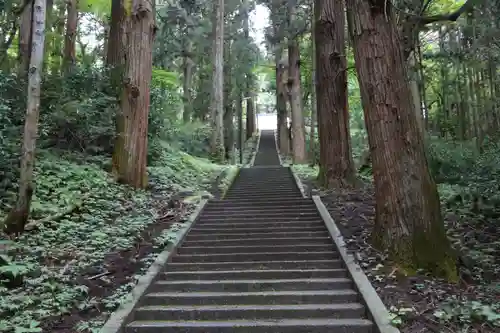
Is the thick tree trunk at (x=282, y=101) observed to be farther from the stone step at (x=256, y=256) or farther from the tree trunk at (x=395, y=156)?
the stone step at (x=256, y=256)

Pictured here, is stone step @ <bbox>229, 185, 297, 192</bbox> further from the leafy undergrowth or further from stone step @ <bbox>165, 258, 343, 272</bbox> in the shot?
stone step @ <bbox>165, 258, 343, 272</bbox>

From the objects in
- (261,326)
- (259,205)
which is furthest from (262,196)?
(261,326)

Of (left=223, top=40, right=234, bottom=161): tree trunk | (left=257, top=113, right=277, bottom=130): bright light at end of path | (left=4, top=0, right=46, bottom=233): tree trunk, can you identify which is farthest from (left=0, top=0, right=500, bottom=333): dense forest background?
(left=257, top=113, right=277, bottom=130): bright light at end of path

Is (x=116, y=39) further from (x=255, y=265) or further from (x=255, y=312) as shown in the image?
(x=255, y=312)

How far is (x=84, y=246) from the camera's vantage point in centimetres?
686

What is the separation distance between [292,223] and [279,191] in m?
4.16

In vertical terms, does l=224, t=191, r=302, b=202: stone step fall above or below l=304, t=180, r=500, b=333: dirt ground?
above

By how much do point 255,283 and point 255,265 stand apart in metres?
0.83

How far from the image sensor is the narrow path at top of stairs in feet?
17.0

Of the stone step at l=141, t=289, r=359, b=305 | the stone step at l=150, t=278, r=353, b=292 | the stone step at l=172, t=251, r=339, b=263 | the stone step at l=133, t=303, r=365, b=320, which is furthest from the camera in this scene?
the stone step at l=172, t=251, r=339, b=263

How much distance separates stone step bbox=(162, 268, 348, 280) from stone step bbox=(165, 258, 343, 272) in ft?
0.92

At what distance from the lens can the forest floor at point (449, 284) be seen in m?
4.59

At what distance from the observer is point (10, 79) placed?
930cm

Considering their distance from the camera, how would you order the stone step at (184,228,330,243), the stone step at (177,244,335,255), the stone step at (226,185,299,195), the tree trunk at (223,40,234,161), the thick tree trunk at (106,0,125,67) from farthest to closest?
1. the tree trunk at (223,40,234,161)
2. the thick tree trunk at (106,0,125,67)
3. the stone step at (226,185,299,195)
4. the stone step at (184,228,330,243)
5. the stone step at (177,244,335,255)
